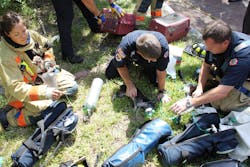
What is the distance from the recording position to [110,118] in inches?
149

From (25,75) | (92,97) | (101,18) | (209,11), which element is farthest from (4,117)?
(209,11)

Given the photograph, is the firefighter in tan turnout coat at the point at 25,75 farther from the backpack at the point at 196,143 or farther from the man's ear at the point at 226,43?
the man's ear at the point at 226,43

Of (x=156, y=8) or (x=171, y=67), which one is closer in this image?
(x=171, y=67)

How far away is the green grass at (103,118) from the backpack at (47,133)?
0.49ft

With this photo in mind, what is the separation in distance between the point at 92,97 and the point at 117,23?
1.56 m

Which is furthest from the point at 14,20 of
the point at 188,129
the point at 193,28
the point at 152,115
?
the point at 193,28

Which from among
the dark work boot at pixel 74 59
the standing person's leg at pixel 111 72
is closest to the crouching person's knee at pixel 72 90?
the standing person's leg at pixel 111 72

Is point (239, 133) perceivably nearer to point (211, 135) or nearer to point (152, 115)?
point (211, 135)

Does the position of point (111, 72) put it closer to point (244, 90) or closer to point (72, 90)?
point (72, 90)

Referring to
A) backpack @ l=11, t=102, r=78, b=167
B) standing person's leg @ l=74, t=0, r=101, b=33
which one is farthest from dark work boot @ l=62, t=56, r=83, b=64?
backpack @ l=11, t=102, r=78, b=167

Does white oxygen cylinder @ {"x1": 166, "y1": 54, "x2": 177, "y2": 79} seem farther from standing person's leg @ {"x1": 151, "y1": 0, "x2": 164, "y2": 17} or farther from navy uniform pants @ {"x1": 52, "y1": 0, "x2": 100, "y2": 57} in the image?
navy uniform pants @ {"x1": 52, "y1": 0, "x2": 100, "y2": 57}

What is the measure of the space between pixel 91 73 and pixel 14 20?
1581 millimetres

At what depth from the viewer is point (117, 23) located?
486cm

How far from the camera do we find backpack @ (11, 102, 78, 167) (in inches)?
123
